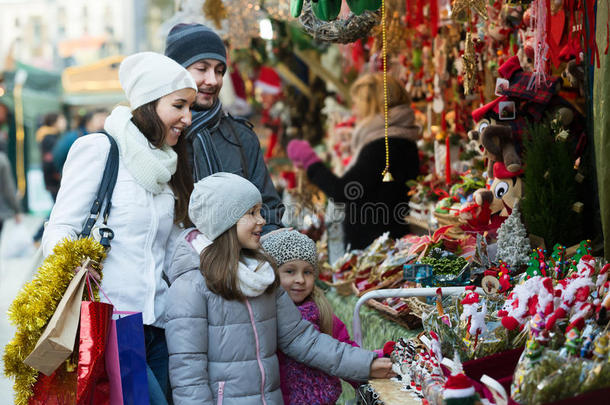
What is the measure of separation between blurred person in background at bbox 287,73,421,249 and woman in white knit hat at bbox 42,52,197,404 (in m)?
1.94

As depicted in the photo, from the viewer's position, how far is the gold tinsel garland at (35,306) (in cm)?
236

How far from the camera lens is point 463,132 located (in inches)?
189

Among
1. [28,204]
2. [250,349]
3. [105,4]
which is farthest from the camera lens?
[105,4]

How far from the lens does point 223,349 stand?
261 centimetres

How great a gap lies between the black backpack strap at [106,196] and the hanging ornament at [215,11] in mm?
2591

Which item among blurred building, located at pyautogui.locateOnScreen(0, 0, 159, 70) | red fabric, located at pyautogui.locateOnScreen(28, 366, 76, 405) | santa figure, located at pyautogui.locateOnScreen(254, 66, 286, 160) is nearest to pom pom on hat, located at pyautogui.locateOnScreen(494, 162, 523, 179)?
red fabric, located at pyautogui.locateOnScreen(28, 366, 76, 405)

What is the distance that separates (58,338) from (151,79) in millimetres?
1039

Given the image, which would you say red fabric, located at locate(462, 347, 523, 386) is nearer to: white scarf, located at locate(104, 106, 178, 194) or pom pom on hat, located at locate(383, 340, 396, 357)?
pom pom on hat, located at locate(383, 340, 396, 357)

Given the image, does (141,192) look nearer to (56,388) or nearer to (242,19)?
(56,388)

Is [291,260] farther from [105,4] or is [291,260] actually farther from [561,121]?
[105,4]

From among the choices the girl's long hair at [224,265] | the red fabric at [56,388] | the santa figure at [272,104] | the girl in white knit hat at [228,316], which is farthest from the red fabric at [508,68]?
the santa figure at [272,104]

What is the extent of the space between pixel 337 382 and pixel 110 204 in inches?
44.2

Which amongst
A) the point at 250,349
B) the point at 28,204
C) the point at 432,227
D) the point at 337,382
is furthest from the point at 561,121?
the point at 28,204

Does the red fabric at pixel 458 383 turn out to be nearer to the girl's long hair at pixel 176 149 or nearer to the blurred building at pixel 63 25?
the girl's long hair at pixel 176 149
